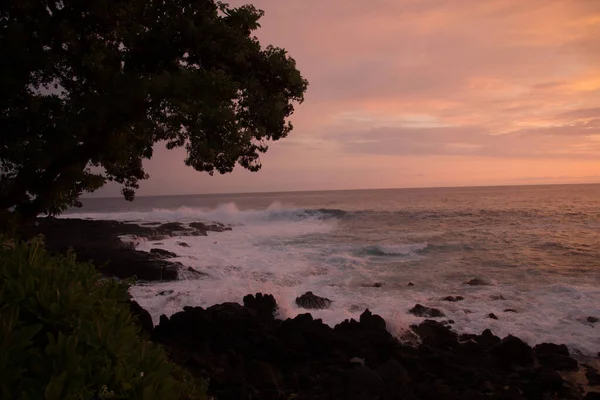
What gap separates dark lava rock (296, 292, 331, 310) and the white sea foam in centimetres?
33

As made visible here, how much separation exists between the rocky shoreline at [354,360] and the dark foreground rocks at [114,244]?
2913 mm

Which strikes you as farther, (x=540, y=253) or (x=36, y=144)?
(x=540, y=253)

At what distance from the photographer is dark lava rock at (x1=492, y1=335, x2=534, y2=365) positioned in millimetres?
9898

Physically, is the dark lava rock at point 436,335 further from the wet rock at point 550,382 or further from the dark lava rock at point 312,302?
the dark lava rock at point 312,302

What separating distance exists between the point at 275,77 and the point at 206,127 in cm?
253

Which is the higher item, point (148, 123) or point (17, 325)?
point (148, 123)

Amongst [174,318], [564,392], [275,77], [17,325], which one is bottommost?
[564,392]

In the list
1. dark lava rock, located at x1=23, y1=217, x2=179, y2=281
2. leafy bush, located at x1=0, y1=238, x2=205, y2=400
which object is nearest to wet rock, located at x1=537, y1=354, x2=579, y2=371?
leafy bush, located at x1=0, y1=238, x2=205, y2=400

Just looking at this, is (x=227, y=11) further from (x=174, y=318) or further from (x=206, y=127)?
(x=174, y=318)

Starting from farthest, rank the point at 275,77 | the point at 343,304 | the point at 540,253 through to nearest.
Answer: the point at 540,253 < the point at 343,304 < the point at 275,77

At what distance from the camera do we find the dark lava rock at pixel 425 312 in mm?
13625

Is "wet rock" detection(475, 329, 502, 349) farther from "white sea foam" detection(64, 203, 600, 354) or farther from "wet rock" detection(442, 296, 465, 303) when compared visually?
"wet rock" detection(442, 296, 465, 303)

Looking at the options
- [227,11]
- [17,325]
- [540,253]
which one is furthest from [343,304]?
[540,253]

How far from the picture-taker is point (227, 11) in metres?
10.2
